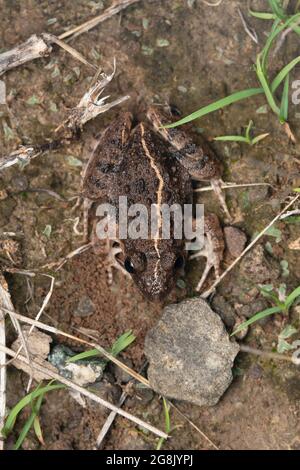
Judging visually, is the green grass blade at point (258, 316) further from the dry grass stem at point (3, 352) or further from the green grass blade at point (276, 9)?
the green grass blade at point (276, 9)

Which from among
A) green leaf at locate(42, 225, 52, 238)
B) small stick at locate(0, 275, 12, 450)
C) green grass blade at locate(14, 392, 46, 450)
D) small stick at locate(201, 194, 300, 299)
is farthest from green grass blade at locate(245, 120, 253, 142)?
green grass blade at locate(14, 392, 46, 450)

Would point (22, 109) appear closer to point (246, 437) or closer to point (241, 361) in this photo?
point (241, 361)

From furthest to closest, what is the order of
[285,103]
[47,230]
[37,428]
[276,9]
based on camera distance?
1. [47,230]
2. [285,103]
3. [37,428]
4. [276,9]

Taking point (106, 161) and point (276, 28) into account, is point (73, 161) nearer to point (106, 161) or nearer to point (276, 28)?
point (106, 161)

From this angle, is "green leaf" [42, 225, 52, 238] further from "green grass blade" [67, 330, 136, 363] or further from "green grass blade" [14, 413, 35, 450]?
"green grass blade" [14, 413, 35, 450]

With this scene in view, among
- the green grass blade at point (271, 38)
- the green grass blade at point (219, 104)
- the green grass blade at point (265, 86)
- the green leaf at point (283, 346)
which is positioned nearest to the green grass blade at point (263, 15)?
the green grass blade at point (271, 38)

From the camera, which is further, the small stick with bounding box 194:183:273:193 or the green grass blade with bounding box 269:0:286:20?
the small stick with bounding box 194:183:273:193

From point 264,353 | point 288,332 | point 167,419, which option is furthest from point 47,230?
point 288,332

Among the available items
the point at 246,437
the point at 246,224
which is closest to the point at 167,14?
the point at 246,224
